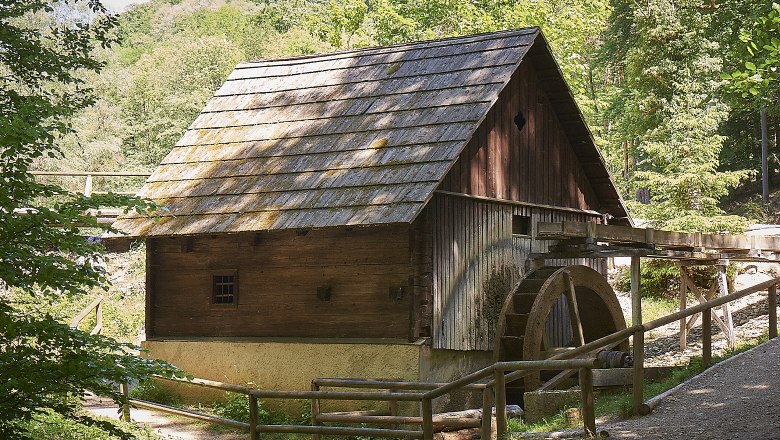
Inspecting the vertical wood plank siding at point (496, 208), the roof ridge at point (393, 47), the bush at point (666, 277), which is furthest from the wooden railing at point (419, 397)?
the bush at point (666, 277)

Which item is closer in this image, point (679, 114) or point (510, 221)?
point (510, 221)

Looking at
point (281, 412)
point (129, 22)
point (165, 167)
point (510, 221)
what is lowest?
point (281, 412)

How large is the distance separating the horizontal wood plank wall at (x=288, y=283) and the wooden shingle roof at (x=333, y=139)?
0.78 metres

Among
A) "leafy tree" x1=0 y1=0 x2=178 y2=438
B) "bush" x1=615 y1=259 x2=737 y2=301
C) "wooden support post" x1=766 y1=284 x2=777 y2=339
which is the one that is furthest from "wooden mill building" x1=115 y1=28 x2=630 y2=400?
"bush" x1=615 y1=259 x2=737 y2=301

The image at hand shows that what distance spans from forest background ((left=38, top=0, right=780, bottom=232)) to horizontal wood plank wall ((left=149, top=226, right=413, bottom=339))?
420 centimetres

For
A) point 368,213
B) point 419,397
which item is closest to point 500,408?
point 419,397

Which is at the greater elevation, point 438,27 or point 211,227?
point 438,27

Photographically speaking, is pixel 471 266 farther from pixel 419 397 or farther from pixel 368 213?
pixel 419 397

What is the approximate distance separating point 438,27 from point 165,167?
58.8 ft

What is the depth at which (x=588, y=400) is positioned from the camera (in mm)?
10766

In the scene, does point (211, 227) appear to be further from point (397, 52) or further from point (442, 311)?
point (397, 52)

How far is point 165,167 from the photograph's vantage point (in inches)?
757

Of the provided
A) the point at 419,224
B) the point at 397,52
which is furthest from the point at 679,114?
the point at 419,224

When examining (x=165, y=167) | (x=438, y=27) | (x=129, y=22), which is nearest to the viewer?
(x=165, y=167)
